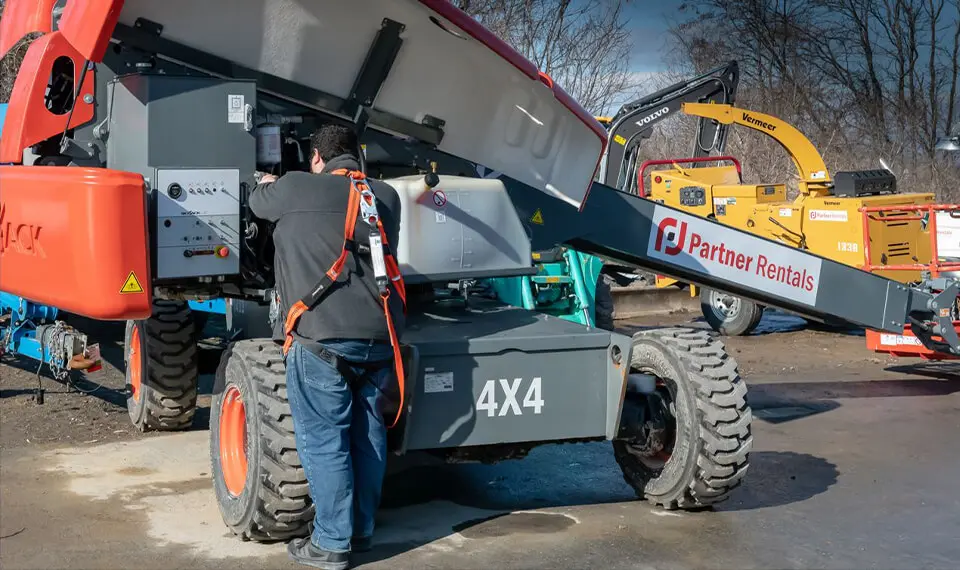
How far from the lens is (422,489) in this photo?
→ 6.66 meters

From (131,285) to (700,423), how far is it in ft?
9.29

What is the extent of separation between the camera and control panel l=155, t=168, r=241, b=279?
17.3 ft

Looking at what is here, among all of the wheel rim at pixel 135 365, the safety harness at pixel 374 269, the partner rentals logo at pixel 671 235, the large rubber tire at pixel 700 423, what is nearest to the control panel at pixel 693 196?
the partner rentals logo at pixel 671 235

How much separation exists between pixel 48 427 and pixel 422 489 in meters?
3.26

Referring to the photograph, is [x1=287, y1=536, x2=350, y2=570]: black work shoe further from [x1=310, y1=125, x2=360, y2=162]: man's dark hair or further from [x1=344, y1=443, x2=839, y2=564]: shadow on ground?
[x1=310, y1=125, x2=360, y2=162]: man's dark hair

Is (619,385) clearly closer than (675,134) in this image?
Yes

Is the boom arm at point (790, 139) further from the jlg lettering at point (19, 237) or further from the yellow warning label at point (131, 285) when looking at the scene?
the yellow warning label at point (131, 285)

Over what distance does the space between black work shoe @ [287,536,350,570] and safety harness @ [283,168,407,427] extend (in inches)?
28.4

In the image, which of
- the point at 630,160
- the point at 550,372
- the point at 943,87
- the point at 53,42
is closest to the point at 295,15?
the point at 53,42

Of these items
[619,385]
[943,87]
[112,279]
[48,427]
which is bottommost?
[48,427]

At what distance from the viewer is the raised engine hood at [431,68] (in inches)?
219

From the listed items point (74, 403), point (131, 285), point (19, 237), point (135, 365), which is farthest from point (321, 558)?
point (74, 403)

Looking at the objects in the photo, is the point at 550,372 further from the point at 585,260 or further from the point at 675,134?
the point at 675,134

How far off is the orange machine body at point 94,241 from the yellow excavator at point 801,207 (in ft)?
27.9
